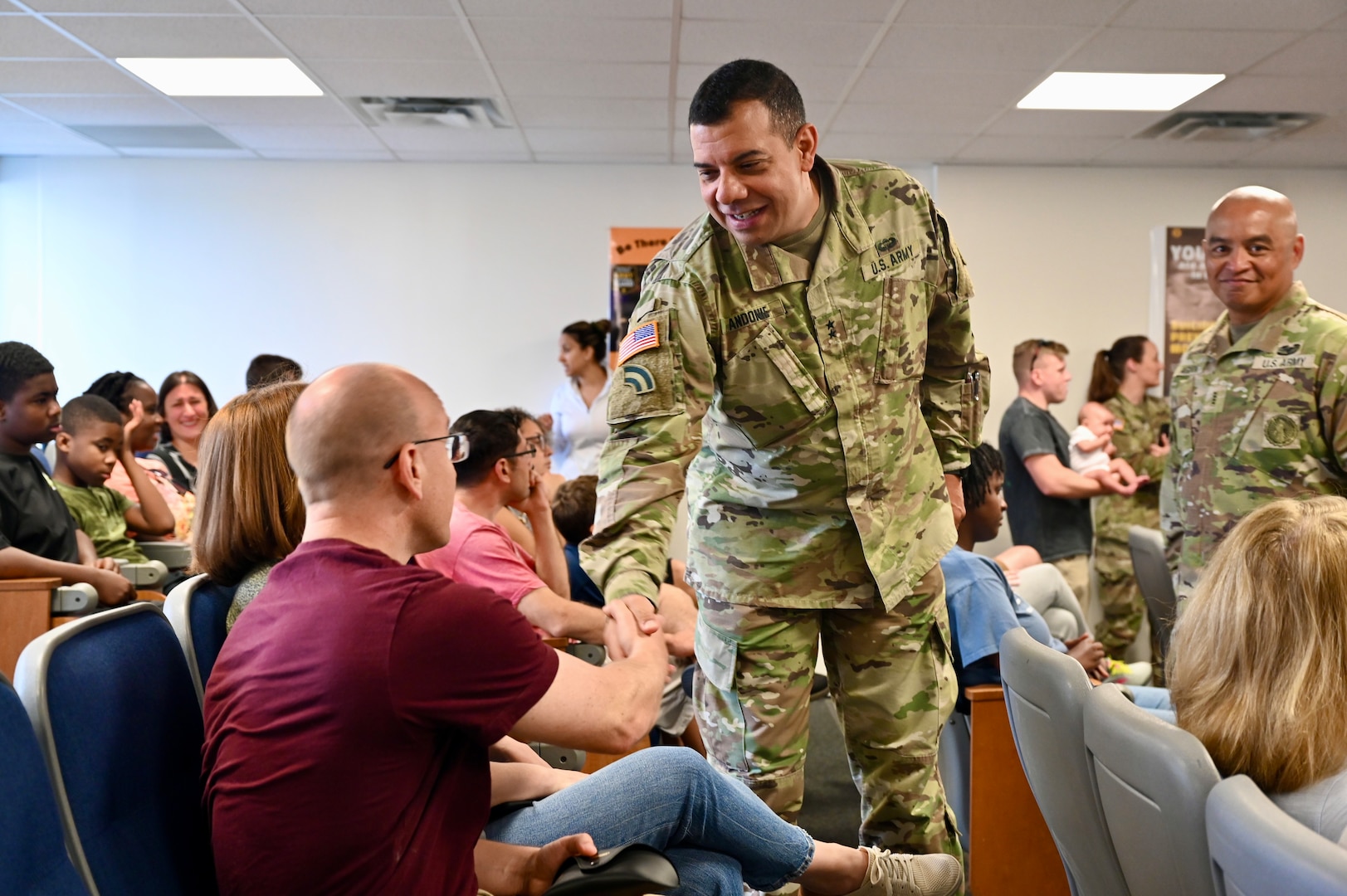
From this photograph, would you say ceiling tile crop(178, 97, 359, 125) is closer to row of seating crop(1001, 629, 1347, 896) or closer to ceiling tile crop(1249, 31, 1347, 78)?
ceiling tile crop(1249, 31, 1347, 78)

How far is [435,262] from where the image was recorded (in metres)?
6.24

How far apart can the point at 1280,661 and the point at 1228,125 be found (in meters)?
5.13

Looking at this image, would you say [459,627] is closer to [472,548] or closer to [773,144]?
[773,144]

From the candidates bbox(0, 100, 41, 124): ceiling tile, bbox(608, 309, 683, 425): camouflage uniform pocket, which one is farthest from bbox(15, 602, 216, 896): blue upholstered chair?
bbox(0, 100, 41, 124): ceiling tile

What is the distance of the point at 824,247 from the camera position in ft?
6.09

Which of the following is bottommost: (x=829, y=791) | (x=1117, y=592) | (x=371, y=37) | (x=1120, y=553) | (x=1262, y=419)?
(x=829, y=791)

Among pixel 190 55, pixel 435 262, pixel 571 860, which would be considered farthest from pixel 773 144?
pixel 435 262

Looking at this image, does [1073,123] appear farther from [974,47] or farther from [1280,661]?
[1280,661]

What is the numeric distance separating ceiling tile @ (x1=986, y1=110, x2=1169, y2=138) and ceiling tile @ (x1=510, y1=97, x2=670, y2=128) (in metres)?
1.76

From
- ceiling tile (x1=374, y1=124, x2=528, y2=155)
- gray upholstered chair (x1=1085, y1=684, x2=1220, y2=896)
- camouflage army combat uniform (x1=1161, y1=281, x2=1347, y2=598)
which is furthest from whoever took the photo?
ceiling tile (x1=374, y1=124, x2=528, y2=155)

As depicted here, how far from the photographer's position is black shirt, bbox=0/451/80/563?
11.5ft

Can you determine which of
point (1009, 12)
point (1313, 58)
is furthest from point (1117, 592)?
point (1009, 12)

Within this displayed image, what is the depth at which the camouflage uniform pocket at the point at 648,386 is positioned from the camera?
1646 millimetres

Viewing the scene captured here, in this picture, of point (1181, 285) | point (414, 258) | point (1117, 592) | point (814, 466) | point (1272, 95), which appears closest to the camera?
point (814, 466)
